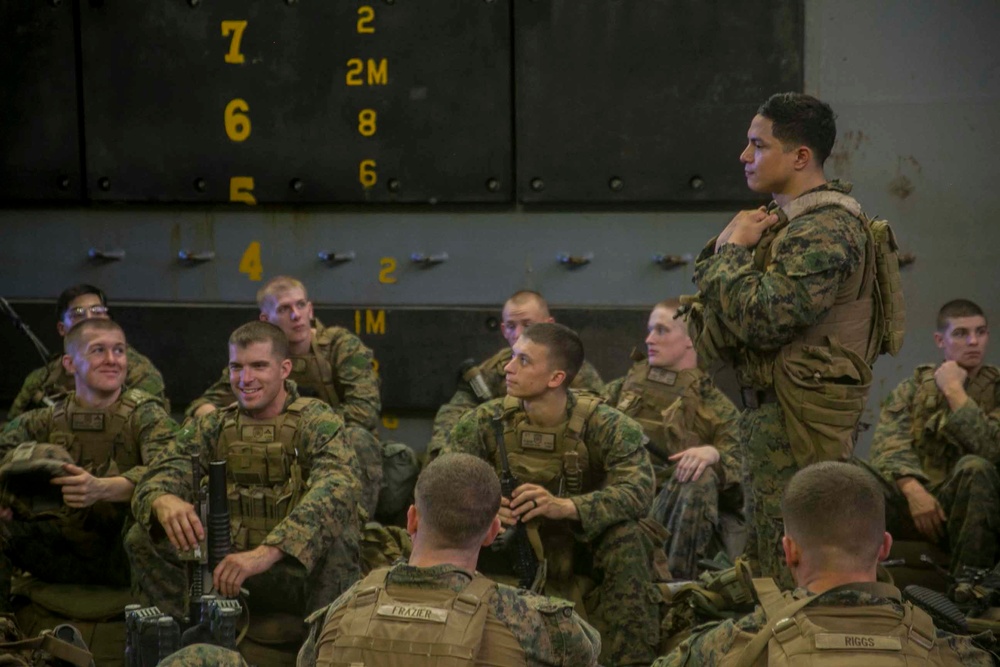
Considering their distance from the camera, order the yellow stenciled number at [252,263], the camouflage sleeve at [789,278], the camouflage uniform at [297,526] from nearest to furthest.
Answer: the camouflage sleeve at [789,278]
the camouflage uniform at [297,526]
the yellow stenciled number at [252,263]

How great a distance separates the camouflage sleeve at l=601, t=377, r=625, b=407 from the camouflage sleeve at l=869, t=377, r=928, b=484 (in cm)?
105

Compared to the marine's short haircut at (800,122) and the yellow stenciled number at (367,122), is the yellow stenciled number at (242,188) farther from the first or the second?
the marine's short haircut at (800,122)

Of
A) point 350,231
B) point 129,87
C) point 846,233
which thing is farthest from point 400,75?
point 846,233

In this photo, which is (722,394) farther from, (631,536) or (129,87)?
(129,87)

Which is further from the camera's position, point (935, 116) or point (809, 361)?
point (935, 116)

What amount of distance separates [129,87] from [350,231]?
1251mm

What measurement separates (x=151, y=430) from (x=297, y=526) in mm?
1082

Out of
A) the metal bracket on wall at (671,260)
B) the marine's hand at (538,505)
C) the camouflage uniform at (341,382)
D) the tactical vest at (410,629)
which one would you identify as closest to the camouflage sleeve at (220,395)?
the camouflage uniform at (341,382)

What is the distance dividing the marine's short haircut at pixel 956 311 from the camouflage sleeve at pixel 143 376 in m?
3.30

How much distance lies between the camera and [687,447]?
559 cm

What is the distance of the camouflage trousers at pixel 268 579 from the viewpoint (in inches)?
177

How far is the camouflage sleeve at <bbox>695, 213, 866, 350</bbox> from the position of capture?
3.71 m

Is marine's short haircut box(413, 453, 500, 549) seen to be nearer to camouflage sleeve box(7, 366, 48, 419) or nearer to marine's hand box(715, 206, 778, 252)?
marine's hand box(715, 206, 778, 252)

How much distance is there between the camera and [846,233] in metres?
3.76
